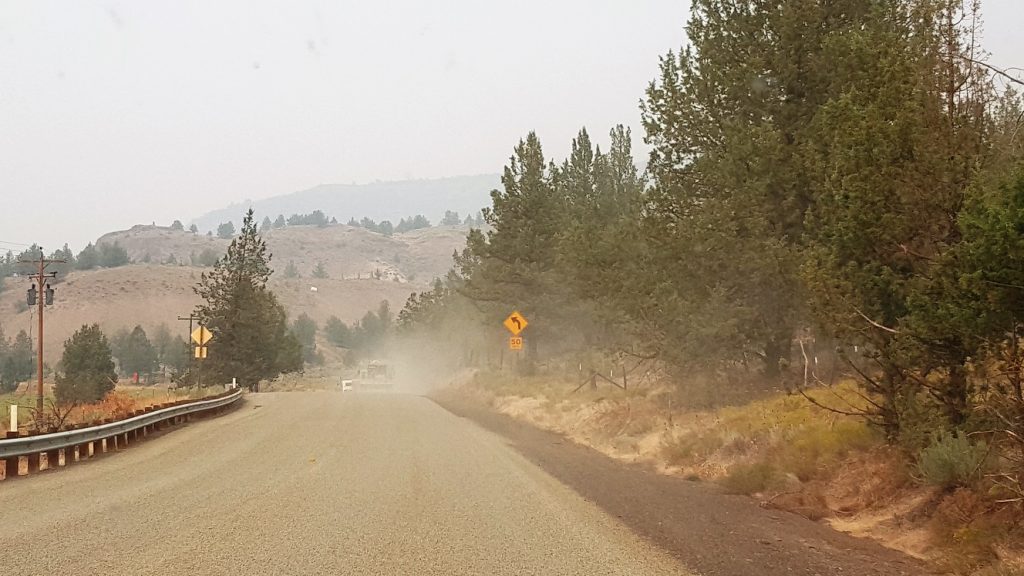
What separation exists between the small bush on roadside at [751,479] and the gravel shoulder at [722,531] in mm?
266

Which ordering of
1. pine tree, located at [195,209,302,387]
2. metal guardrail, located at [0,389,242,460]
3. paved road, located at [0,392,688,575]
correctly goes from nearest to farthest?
paved road, located at [0,392,688,575]
metal guardrail, located at [0,389,242,460]
pine tree, located at [195,209,302,387]

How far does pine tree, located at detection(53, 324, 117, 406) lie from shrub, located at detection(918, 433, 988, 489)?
228 feet

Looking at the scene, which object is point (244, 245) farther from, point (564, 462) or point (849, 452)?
point (849, 452)

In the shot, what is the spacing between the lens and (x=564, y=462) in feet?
49.1

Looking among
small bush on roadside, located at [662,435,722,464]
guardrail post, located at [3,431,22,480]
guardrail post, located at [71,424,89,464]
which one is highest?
guardrail post, located at [3,431,22,480]

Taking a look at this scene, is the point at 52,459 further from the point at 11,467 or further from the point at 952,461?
the point at 952,461

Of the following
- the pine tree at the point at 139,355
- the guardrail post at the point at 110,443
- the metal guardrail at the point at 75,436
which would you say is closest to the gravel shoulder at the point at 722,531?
the metal guardrail at the point at 75,436

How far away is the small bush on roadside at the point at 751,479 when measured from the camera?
11523 millimetres

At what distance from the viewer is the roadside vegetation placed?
8.03 metres

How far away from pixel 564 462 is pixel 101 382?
66440 mm

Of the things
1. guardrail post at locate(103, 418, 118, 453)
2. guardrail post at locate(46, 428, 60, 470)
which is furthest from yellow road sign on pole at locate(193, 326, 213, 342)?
guardrail post at locate(46, 428, 60, 470)

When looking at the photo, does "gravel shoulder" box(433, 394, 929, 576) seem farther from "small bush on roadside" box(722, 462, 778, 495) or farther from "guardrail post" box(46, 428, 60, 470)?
"guardrail post" box(46, 428, 60, 470)

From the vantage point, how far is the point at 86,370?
71375 millimetres

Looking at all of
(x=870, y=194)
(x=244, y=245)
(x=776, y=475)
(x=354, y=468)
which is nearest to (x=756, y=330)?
(x=776, y=475)
